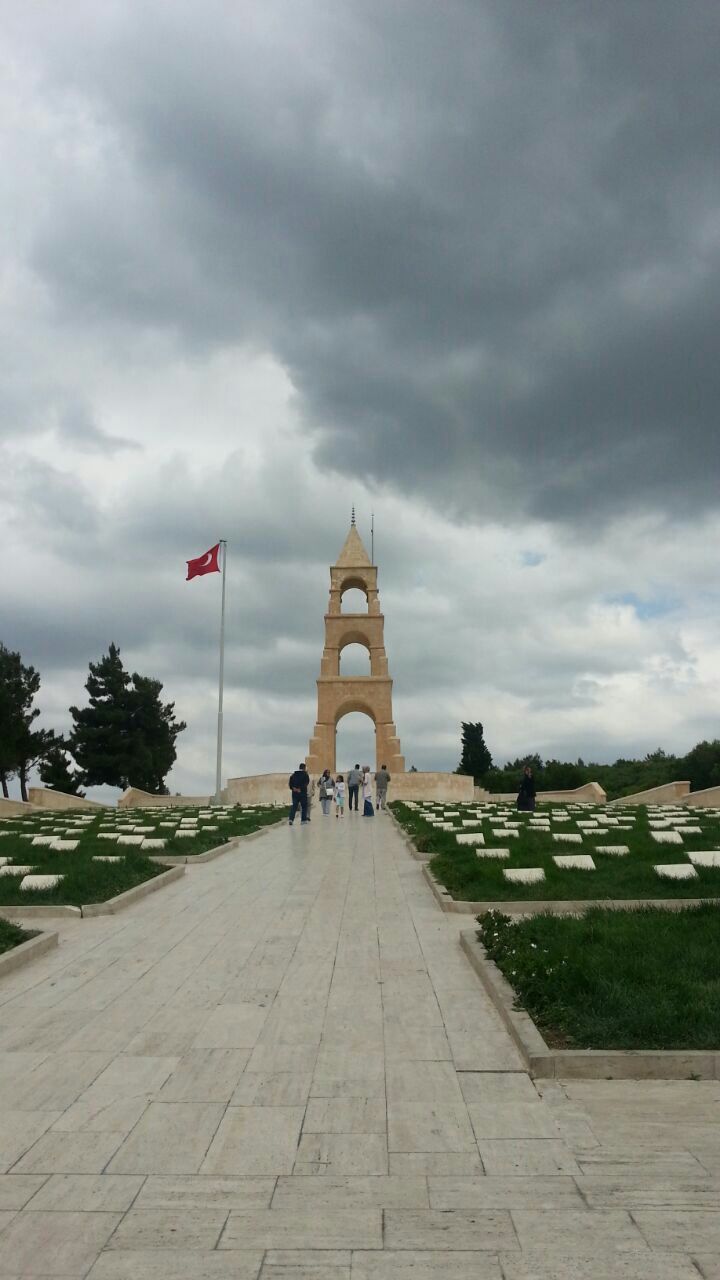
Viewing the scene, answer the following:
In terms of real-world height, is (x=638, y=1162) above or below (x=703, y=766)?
below

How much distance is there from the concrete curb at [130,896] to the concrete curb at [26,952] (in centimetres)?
154

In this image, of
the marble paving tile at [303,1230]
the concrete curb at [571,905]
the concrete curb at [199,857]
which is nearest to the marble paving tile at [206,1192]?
the marble paving tile at [303,1230]

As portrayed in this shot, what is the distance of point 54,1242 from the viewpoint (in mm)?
3160

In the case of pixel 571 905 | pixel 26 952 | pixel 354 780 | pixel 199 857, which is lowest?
pixel 26 952

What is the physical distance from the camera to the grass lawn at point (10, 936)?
24.9ft

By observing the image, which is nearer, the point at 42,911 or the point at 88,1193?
the point at 88,1193

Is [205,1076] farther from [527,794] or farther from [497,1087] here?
[527,794]

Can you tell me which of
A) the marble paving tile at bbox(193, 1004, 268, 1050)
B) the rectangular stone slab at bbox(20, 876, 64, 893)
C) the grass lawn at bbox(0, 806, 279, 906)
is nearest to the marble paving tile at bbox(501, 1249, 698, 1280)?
the marble paving tile at bbox(193, 1004, 268, 1050)

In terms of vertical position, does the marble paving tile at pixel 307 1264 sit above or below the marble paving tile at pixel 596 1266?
above

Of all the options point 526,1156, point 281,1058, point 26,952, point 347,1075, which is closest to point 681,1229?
point 526,1156

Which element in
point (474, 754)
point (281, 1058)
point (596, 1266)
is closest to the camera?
point (596, 1266)

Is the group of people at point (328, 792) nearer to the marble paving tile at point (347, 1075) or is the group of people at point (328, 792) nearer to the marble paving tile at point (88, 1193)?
the marble paving tile at point (347, 1075)

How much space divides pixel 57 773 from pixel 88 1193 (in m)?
51.9

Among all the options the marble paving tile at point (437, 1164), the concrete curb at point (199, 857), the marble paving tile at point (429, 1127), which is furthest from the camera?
the concrete curb at point (199, 857)
